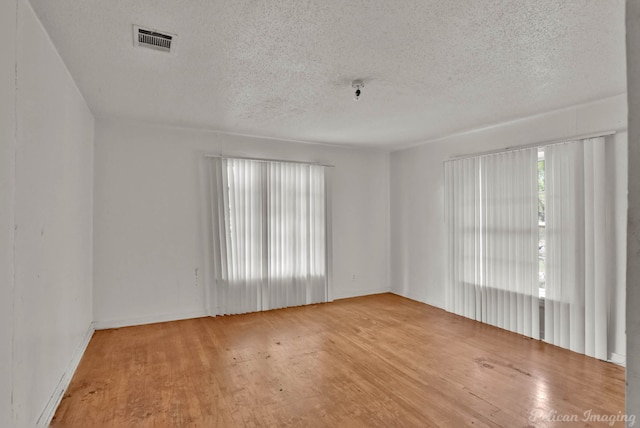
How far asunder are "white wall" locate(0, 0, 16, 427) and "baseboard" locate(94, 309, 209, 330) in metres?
2.82

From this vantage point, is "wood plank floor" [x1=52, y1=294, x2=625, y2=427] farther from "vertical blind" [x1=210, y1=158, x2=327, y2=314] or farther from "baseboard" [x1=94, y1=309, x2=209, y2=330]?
"vertical blind" [x1=210, y1=158, x2=327, y2=314]

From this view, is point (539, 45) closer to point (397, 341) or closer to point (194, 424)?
point (397, 341)

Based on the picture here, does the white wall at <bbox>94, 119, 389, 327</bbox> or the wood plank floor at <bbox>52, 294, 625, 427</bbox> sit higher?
the white wall at <bbox>94, 119, 389, 327</bbox>

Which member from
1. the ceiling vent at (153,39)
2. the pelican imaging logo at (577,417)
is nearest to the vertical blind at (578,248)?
the pelican imaging logo at (577,417)

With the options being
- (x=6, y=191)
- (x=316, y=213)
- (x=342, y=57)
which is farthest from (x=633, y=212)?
(x=316, y=213)

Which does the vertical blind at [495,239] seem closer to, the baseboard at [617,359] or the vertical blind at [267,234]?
the baseboard at [617,359]

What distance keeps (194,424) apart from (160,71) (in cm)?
271

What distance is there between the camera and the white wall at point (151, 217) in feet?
13.7

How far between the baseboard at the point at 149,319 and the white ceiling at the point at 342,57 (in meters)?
2.59

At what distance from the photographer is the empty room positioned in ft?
6.32

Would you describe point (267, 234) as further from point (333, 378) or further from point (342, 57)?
point (342, 57)

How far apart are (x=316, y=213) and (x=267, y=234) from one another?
3.07ft

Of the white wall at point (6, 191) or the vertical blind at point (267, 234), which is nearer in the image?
the white wall at point (6, 191)

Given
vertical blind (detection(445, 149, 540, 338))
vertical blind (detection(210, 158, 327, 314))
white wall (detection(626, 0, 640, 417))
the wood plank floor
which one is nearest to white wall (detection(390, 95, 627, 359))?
vertical blind (detection(445, 149, 540, 338))
